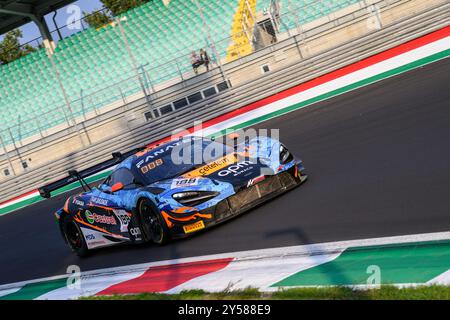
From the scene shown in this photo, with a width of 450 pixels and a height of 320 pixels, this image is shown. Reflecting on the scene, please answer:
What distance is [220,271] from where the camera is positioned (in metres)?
6.42

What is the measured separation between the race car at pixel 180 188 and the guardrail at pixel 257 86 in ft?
32.4

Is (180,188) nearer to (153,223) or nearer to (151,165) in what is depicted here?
(153,223)

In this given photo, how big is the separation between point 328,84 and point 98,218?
30.7 ft

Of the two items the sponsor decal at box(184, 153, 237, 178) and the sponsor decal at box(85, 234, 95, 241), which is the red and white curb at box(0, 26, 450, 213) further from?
the sponsor decal at box(85, 234, 95, 241)

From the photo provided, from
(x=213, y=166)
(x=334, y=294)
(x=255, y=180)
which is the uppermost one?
(x=213, y=166)

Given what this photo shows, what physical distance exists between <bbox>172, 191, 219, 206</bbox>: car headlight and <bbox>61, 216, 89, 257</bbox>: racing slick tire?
2.43 meters

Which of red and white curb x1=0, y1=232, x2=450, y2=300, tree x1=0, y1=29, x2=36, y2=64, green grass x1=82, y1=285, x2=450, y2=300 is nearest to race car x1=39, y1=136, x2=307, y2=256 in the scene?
red and white curb x1=0, y1=232, x2=450, y2=300

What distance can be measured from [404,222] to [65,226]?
5.49m

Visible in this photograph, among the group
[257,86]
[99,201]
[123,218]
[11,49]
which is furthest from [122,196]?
[11,49]

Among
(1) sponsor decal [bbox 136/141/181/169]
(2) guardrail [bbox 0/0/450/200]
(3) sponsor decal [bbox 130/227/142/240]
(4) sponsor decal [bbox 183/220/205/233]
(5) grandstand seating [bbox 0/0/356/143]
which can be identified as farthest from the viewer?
(5) grandstand seating [bbox 0/0/356/143]

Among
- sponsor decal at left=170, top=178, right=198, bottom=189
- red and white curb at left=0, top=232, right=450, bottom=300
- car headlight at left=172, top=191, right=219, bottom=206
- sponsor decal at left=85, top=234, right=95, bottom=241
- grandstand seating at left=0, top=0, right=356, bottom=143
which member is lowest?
red and white curb at left=0, top=232, right=450, bottom=300

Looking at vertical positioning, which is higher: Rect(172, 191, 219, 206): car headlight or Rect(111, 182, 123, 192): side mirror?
Rect(111, 182, 123, 192): side mirror

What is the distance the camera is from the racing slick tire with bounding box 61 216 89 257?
31.8ft
